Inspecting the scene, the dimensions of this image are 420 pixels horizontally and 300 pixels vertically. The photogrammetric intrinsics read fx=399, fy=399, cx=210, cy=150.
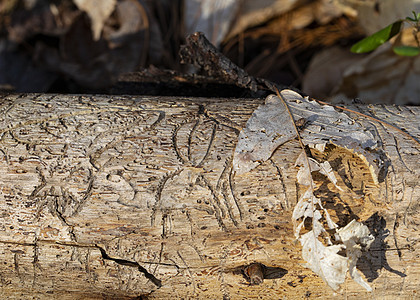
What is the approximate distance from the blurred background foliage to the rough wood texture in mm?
1693

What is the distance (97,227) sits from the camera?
1.41m

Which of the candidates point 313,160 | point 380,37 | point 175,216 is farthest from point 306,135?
point 380,37

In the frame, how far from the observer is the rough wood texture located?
55.5 inches

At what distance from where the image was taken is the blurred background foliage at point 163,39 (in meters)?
3.20

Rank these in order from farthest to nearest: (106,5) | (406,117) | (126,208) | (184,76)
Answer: (106,5) < (184,76) < (406,117) < (126,208)

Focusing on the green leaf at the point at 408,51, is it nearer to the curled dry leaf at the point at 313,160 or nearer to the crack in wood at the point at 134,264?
the curled dry leaf at the point at 313,160

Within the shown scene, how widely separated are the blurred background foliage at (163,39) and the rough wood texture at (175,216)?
66.7 inches

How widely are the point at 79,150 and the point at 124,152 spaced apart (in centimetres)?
17

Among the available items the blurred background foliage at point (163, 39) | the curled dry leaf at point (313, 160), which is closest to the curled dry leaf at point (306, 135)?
the curled dry leaf at point (313, 160)

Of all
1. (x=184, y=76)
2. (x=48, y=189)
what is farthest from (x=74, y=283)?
(x=184, y=76)

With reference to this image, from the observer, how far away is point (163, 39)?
11.2 ft

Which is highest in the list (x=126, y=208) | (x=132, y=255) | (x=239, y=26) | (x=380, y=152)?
(x=239, y=26)

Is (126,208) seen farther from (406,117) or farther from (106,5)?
(106,5)

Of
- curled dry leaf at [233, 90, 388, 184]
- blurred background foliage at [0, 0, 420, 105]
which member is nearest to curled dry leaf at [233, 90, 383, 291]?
curled dry leaf at [233, 90, 388, 184]
